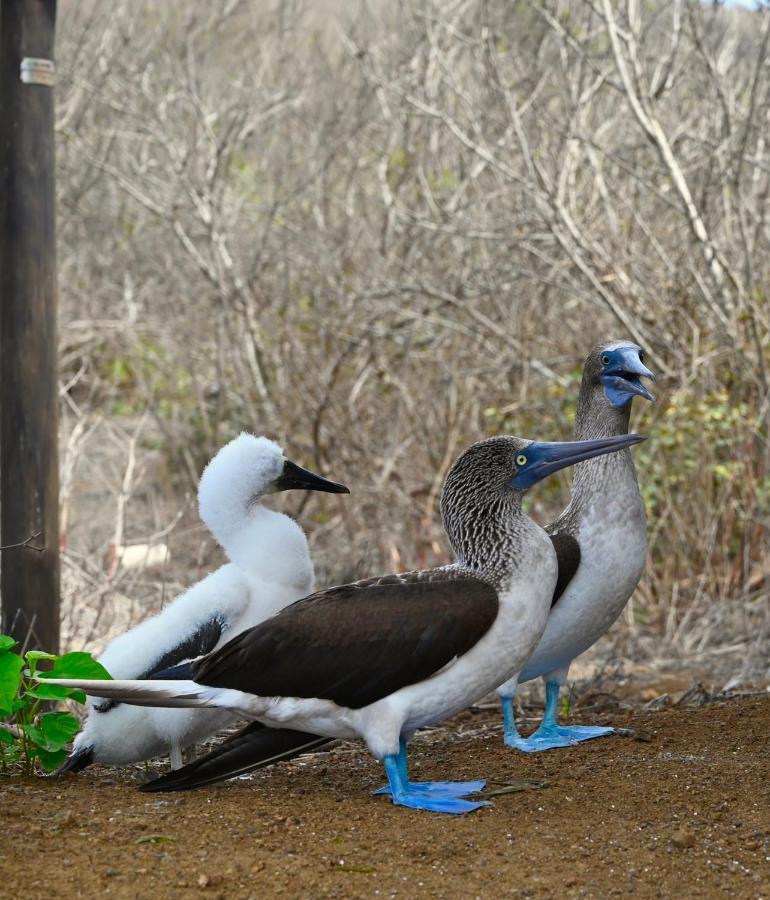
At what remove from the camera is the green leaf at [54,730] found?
4.27 m

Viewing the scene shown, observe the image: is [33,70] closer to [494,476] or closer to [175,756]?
[494,476]

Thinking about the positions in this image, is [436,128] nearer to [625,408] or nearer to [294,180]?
[294,180]

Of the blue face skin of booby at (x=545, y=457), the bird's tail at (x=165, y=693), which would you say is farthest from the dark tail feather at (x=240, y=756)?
the blue face skin of booby at (x=545, y=457)

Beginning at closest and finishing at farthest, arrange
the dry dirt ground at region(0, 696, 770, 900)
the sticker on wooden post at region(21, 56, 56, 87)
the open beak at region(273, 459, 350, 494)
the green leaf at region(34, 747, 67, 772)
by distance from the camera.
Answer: the dry dirt ground at region(0, 696, 770, 900) < the green leaf at region(34, 747, 67, 772) < the open beak at region(273, 459, 350, 494) < the sticker on wooden post at region(21, 56, 56, 87)

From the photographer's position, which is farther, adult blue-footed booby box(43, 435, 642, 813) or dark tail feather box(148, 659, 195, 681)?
dark tail feather box(148, 659, 195, 681)

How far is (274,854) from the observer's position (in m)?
3.45

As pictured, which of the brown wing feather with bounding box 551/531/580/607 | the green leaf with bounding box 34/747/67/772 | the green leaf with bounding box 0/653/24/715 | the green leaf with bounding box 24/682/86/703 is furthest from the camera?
the brown wing feather with bounding box 551/531/580/607

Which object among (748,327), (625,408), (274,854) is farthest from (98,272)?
(274,854)

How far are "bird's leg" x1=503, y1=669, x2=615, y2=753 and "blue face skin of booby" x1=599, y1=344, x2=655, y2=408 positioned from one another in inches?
42.5

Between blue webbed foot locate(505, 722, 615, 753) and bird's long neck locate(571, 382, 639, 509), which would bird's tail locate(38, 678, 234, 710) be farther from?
bird's long neck locate(571, 382, 639, 509)

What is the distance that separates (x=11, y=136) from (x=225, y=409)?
5.65 m

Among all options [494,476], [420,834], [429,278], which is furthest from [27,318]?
[429,278]

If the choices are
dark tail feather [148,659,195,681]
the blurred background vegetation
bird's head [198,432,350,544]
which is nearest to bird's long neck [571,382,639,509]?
bird's head [198,432,350,544]

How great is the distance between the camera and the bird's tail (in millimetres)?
3934
